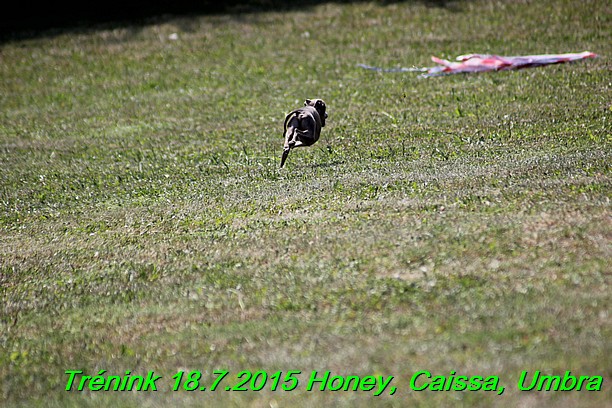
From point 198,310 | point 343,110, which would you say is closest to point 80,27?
point 343,110

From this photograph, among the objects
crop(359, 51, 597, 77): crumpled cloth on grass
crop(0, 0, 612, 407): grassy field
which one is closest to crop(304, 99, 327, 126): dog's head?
crop(0, 0, 612, 407): grassy field

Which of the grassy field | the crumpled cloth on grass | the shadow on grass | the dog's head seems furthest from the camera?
the shadow on grass

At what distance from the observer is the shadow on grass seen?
20.2 m

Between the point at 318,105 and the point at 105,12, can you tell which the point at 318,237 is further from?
the point at 105,12

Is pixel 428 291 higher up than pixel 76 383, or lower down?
higher up

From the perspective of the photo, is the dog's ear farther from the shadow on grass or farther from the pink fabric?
the shadow on grass

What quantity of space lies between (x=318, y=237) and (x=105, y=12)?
16517mm

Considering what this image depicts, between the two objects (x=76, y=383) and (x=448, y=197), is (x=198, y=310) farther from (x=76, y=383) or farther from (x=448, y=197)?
(x=448, y=197)

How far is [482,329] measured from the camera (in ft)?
16.3

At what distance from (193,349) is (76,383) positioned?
0.78m

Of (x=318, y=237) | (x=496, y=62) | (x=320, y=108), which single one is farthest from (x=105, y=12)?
(x=318, y=237)

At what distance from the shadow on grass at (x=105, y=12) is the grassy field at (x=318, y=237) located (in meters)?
5.98

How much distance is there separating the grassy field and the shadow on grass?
235 inches

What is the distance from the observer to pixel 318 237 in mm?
6793
